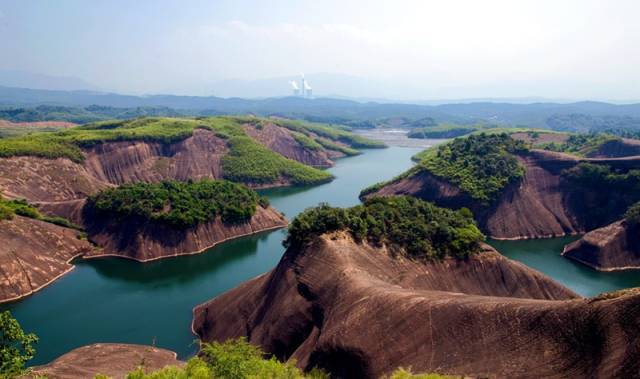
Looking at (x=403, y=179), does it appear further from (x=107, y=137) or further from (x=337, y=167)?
(x=107, y=137)

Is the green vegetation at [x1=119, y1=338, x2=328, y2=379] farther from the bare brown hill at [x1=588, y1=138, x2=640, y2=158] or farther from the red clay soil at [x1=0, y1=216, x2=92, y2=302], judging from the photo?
the bare brown hill at [x1=588, y1=138, x2=640, y2=158]

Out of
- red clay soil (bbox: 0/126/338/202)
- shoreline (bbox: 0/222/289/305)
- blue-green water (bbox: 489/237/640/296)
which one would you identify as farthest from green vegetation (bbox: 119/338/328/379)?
red clay soil (bbox: 0/126/338/202)

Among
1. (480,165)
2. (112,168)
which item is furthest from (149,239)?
(480,165)

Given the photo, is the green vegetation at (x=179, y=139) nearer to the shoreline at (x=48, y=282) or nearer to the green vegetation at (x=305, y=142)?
the green vegetation at (x=305, y=142)

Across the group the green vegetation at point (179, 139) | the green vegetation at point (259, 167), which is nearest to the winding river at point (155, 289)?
the green vegetation at point (259, 167)

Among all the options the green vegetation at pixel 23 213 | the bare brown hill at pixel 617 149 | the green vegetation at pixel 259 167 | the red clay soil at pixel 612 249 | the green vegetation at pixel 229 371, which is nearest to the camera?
the green vegetation at pixel 229 371

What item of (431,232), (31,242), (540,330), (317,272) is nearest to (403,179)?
(431,232)
